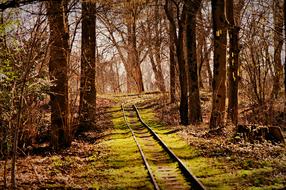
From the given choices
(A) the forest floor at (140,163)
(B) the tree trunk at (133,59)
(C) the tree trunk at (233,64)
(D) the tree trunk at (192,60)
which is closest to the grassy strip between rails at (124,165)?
(A) the forest floor at (140,163)

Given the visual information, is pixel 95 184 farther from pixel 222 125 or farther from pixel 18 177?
pixel 222 125

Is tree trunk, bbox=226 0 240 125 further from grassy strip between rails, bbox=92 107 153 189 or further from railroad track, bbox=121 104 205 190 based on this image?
grassy strip between rails, bbox=92 107 153 189

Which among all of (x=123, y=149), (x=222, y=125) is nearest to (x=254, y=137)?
(x=222, y=125)

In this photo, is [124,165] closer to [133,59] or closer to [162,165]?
[162,165]

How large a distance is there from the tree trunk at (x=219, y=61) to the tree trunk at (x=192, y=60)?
318cm

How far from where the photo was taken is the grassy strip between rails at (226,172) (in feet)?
30.6

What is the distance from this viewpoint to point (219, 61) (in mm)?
16531

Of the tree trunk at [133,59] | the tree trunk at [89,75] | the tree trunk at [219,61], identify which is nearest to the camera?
the tree trunk at [219,61]

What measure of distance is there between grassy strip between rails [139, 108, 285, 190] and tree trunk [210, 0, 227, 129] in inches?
122

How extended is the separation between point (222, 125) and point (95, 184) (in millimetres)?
7849

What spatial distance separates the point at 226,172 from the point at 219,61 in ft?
22.5

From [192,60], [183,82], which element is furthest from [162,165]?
[183,82]

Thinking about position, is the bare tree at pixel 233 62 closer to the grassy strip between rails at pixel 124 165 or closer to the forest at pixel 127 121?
the forest at pixel 127 121

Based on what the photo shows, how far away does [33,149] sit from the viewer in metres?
15.2
